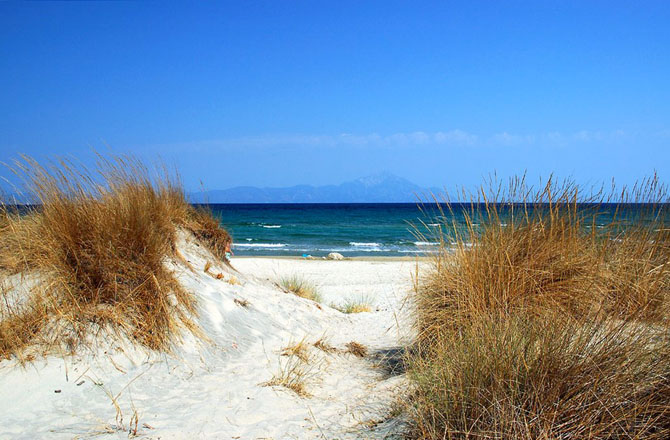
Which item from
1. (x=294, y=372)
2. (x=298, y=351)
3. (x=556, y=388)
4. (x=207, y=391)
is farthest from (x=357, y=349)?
(x=556, y=388)

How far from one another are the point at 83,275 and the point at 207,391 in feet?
5.38

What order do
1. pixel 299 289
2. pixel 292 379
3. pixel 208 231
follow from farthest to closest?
pixel 299 289
pixel 208 231
pixel 292 379

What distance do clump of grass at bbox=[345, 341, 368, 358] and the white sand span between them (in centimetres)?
8

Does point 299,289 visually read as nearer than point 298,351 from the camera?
No

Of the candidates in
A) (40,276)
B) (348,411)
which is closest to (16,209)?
(40,276)

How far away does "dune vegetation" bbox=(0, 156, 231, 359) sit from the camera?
388cm

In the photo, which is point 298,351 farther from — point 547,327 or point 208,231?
point 208,231

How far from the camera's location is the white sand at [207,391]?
3.10 meters

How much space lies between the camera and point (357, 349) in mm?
5496

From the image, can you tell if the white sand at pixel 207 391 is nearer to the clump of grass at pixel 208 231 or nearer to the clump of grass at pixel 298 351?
the clump of grass at pixel 298 351

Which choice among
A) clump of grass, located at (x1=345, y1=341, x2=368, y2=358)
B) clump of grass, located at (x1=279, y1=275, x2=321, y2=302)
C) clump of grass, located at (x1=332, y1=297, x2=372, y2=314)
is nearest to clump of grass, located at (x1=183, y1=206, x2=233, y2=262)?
clump of grass, located at (x1=279, y1=275, x2=321, y2=302)

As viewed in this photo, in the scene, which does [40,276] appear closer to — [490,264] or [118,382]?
[118,382]

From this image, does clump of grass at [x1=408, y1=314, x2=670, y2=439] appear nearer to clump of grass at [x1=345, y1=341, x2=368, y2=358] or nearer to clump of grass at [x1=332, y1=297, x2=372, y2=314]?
clump of grass at [x1=345, y1=341, x2=368, y2=358]

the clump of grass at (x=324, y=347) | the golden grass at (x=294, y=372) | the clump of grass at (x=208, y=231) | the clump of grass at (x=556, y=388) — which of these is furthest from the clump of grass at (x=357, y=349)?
the clump of grass at (x=208, y=231)
